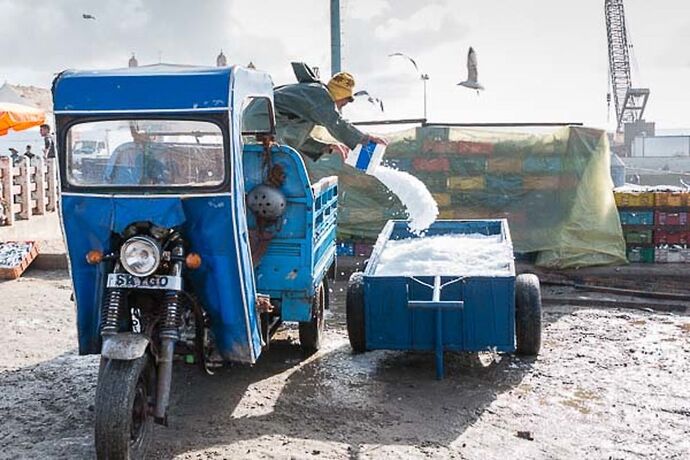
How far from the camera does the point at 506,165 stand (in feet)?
40.1

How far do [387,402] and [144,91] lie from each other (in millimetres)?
2958

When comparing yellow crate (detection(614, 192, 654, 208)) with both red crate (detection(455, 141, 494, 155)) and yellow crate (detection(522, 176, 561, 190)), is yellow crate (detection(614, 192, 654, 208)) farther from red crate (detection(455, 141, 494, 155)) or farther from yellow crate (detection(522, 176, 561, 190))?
red crate (detection(455, 141, 494, 155))

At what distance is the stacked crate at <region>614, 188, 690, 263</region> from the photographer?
1127 centimetres

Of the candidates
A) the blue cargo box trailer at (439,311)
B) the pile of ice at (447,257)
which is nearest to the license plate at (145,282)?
the blue cargo box trailer at (439,311)

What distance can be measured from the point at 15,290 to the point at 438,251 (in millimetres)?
5687

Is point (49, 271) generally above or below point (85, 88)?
below

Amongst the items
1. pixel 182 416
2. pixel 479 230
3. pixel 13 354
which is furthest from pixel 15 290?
pixel 479 230

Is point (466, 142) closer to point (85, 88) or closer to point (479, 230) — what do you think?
point (479, 230)

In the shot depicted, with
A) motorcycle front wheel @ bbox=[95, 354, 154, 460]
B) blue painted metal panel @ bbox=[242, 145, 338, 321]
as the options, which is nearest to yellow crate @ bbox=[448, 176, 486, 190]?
blue painted metal panel @ bbox=[242, 145, 338, 321]

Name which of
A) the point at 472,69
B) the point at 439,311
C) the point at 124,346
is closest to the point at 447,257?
the point at 439,311

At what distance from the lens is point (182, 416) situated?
544 cm

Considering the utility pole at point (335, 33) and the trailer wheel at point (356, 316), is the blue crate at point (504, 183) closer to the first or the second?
the utility pole at point (335, 33)

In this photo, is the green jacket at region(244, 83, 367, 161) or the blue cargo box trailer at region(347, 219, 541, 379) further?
the green jacket at region(244, 83, 367, 161)

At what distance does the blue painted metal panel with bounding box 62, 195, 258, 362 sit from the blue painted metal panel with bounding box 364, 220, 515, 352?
5.60 ft
